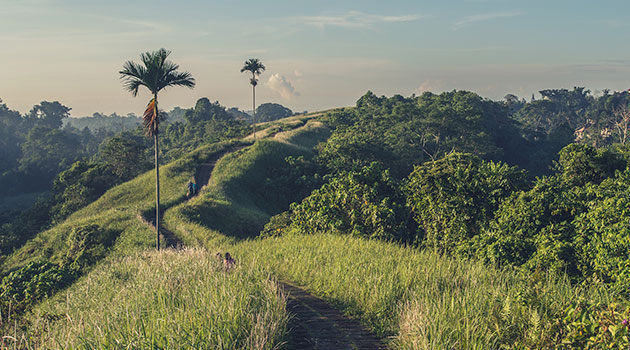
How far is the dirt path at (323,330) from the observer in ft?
27.9

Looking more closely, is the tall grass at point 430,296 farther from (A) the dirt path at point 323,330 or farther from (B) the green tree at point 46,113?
(B) the green tree at point 46,113

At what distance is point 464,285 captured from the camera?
10.4 meters

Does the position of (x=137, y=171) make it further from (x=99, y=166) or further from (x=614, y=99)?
(x=614, y=99)

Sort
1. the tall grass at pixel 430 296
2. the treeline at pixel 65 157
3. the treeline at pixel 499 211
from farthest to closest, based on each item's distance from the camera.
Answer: the treeline at pixel 65 157 → the treeline at pixel 499 211 → the tall grass at pixel 430 296

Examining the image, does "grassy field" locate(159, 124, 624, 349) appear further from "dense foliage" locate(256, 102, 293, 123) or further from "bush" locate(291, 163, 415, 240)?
"dense foliage" locate(256, 102, 293, 123)

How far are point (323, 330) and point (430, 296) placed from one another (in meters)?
2.42

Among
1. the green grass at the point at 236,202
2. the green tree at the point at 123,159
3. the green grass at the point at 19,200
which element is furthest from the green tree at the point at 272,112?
the green tree at the point at 123,159

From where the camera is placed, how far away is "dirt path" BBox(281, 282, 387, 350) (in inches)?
334

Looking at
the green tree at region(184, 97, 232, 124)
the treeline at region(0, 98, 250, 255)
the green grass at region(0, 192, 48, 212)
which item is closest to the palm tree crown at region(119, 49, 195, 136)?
the treeline at region(0, 98, 250, 255)

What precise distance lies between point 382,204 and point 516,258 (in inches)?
325

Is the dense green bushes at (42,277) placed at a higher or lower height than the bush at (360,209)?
lower

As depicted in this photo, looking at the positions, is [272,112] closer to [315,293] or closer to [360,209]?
[360,209]

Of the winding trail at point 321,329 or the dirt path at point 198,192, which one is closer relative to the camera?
the winding trail at point 321,329

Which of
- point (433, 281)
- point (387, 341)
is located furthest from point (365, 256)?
point (387, 341)
